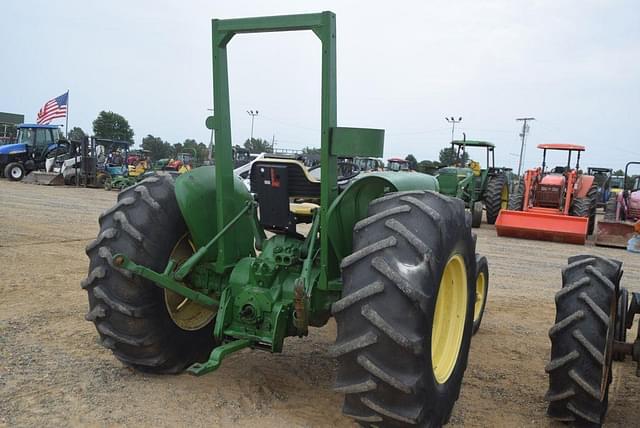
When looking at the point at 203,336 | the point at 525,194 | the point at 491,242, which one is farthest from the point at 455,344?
the point at 525,194

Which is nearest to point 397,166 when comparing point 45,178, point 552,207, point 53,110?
point 552,207

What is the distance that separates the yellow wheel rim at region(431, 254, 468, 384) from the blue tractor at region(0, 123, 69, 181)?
90.6 ft

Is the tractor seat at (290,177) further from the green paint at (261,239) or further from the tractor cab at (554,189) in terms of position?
the tractor cab at (554,189)

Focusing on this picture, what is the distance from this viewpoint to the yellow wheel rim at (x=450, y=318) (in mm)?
3615

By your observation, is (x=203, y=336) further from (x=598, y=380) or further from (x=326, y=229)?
(x=598, y=380)

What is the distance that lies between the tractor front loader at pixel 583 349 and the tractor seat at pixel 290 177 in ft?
5.93

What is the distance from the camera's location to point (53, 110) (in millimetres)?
31156

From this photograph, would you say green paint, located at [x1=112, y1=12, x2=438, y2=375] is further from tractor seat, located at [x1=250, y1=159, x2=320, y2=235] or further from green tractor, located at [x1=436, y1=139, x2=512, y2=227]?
green tractor, located at [x1=436, y1=139, x2=512, y2=227]

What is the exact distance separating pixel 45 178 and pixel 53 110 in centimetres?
652

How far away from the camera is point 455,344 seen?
375cm

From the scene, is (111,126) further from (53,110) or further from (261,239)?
(261,239)

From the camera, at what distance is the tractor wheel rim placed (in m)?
4.31

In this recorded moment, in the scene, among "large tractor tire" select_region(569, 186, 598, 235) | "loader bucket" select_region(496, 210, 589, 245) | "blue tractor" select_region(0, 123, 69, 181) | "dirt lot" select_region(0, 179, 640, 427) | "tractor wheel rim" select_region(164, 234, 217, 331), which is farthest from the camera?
"blue tractor" select_region(0, 123, 69, 181)

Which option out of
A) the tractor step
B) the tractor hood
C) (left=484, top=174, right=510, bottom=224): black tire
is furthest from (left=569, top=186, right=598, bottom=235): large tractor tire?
the tractor hood
